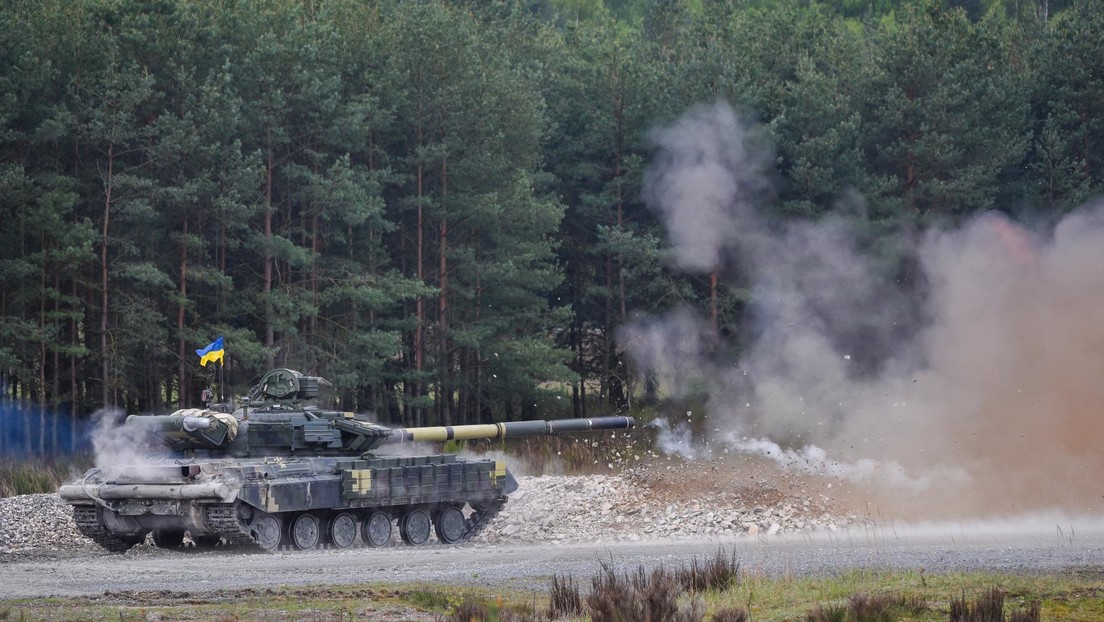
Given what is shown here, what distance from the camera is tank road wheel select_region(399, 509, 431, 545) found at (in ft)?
92.6

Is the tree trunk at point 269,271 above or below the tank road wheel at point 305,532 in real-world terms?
above

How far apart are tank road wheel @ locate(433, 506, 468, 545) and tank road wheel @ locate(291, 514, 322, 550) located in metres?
2.70

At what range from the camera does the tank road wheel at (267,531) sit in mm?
25453

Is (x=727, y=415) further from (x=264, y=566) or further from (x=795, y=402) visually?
(x=264, y=566)

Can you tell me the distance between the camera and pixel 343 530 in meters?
27.1

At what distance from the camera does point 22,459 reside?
129 feet

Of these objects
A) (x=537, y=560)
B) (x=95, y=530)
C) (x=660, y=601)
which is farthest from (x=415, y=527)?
(x=660, y=601)

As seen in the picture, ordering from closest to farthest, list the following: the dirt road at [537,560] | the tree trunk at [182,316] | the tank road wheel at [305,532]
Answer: the dirt road at [537,560] → the tank road wheel at [305,532] → the tree trunk at [182,316]

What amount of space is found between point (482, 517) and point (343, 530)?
3422 mm

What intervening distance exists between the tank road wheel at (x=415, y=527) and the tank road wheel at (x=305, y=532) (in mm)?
1866

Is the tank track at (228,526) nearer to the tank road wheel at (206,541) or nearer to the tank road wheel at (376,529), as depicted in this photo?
the tank road wheel at (206,541)

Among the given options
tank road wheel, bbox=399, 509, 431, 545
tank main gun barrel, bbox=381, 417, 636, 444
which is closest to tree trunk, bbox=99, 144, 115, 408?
tank main gun barrel, bbox=381, 417, 636, 444

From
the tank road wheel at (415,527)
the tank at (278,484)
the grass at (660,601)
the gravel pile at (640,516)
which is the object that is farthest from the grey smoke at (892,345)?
the grass at (660,601)

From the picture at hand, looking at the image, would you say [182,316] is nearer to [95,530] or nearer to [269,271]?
[269,271]
